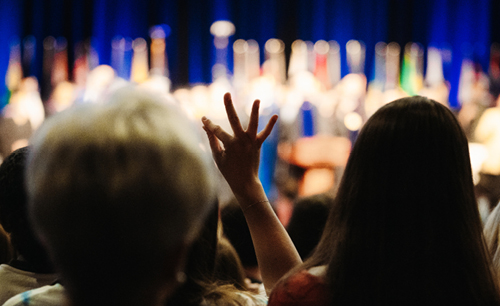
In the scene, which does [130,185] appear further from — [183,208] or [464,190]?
[464,190]

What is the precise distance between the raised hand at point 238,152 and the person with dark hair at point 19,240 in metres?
0.41

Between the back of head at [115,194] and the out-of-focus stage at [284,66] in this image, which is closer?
the back of head at [115,194]

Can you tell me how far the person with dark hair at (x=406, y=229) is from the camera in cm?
71

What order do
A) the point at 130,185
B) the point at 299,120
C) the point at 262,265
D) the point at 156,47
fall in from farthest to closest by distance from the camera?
the point at 156,47 → the point at 299,120 → the point at 262,265 → the point at 130,185

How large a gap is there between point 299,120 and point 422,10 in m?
2.36

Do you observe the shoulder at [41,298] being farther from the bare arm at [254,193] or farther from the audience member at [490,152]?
the audience member at [490,152]

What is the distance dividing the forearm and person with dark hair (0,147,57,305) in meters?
0.43

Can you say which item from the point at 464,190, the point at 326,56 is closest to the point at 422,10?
the point at 326,56

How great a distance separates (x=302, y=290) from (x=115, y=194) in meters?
0.38

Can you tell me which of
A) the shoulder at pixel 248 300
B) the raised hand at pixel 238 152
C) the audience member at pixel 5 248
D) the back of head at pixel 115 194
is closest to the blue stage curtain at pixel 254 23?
the audience member at pixel 5 248

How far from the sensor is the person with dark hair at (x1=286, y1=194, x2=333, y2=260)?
1.45 meters

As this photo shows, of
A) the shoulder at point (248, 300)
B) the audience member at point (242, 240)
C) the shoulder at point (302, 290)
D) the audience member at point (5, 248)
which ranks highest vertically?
the shoulder at point (302, 290)

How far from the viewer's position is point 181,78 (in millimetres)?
6098

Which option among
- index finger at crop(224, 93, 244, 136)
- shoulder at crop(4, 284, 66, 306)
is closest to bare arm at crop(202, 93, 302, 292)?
index finger at crop(224, 93, 244, 136)
